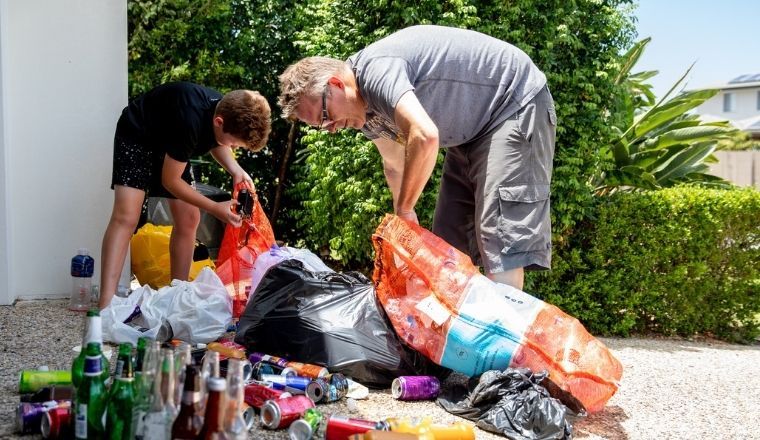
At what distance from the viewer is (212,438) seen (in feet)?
5.49

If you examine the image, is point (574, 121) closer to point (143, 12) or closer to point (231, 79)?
point (231, 79)

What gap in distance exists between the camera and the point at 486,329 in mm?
2709

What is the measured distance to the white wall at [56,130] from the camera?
4.41 meters

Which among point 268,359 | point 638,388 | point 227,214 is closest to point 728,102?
point 638,388

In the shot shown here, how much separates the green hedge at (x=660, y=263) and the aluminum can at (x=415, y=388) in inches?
84.2

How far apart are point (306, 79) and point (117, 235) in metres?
1.63

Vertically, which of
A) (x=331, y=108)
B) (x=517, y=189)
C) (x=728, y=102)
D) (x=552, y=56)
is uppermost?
(x=728, y=102)

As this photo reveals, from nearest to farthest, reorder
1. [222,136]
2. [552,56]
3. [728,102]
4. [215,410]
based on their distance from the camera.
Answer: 1. [215,410]
2. [222,136]
3. [552,56]
4. [728,102]

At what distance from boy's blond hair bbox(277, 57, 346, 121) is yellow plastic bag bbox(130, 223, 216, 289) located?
7.07 feet

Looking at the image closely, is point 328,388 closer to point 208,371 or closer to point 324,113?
point 208,371

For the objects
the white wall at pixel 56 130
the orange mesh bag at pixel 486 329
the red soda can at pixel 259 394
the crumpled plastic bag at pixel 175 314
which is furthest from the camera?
the white wall at pixel 56 130

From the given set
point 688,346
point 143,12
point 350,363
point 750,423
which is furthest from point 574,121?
point 143,12

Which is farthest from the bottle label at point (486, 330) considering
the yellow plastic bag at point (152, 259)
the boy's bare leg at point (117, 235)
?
the yellow plastic bag at point (152, 259)

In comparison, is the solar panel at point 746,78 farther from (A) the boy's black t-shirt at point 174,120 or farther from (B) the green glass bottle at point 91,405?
(B) the green glass bottle at point 91,405
